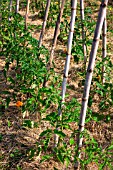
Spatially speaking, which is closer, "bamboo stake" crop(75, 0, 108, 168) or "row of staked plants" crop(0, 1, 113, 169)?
"bamboo stake" crop(75, 0, 108, 168)

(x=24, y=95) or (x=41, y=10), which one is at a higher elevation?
(x=41, y=10)

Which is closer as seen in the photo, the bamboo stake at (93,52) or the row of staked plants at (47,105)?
the bamboo stake at (93,52)

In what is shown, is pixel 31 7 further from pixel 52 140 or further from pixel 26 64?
pixel 52 140

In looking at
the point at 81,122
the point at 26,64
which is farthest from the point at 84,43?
the point at 81,122

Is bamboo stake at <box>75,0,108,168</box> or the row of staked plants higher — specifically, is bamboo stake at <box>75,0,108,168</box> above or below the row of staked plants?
above

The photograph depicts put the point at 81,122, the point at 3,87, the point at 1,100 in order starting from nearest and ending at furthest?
the point at 81,122
the point at 1,100
the point at 3,87

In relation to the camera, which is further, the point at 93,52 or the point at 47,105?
the point at 47,105

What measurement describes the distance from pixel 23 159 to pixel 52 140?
0.41m

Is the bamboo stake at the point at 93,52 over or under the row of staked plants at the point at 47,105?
over

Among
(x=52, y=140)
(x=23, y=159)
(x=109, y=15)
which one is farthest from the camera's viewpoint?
(x=109, y=15)

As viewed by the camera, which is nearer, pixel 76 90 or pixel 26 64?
pixel 26 64

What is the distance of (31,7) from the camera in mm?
6496

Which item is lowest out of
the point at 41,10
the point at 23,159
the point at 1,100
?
the point at 23,159

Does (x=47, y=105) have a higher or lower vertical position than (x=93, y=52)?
lower
